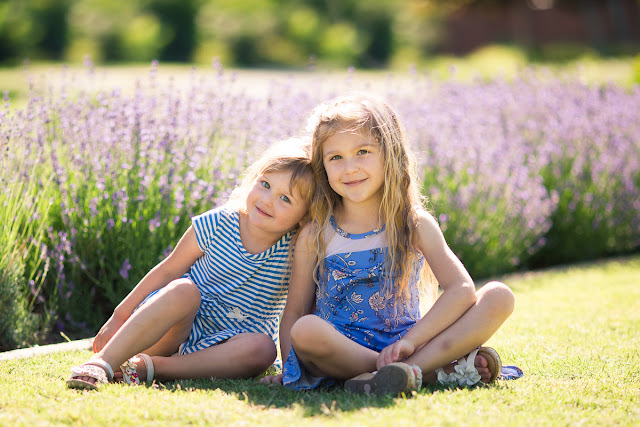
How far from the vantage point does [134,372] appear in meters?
2.75

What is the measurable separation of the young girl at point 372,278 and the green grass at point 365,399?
134mm

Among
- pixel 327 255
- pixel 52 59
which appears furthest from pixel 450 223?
pixel 52 59

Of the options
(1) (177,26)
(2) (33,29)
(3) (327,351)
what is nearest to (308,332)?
(3) (327,351)

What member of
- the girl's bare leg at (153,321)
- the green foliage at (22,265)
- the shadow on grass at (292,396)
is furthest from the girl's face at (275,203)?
the green foliage at (22,265)

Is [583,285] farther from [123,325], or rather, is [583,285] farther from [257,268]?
[123,325]

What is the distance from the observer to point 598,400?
2574 mm

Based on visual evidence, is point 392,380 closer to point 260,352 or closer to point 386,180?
point 260,352

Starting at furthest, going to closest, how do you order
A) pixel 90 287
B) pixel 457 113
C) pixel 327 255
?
pixel 457 113
pixel 90 287
pixel 327 255

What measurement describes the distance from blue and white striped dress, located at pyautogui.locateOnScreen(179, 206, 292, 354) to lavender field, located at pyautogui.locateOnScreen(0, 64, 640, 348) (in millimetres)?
684

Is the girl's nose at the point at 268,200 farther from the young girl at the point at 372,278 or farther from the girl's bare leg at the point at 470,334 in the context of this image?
the girl's bare leg at the point at 470,334

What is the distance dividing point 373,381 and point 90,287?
1874 mm

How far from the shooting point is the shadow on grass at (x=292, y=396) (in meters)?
2.45

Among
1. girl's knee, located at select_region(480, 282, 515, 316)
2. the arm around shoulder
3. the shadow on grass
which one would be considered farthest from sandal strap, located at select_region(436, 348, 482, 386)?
the arm around shoulder

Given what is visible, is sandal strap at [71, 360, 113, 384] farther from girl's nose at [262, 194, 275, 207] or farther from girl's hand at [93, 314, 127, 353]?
girl's nose at [262, 194, 275, 207]
